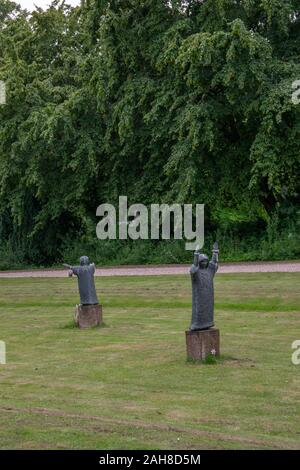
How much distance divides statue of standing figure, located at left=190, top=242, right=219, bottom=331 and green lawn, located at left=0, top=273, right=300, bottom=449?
0.60m

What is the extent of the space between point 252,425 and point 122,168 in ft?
77.2

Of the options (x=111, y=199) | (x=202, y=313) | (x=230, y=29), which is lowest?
(x=202, y=313)

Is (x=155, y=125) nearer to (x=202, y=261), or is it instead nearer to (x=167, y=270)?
(x=167, y=270)

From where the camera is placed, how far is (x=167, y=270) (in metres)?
25.1

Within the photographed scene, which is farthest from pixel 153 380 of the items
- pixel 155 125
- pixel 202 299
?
pixel 155 125

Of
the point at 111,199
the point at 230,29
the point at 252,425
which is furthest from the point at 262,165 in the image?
the point at 252,425

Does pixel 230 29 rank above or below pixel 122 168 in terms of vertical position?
above

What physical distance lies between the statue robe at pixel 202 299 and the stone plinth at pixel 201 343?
11 cm

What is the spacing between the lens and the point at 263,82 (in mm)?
25438

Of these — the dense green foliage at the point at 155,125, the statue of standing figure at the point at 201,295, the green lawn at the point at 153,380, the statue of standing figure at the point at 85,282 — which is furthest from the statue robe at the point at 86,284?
the dense green foliage at the point at 155,125

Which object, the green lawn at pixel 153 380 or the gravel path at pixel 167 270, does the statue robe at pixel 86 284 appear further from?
the gravel path at pixel 167 270

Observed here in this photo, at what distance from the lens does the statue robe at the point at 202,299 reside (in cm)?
1133

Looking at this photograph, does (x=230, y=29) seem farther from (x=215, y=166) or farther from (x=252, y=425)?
(x=252, y=425)

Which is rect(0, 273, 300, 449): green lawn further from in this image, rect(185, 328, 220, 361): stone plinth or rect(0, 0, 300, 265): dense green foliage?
rect(0, 0, 300, 265): dense green foliage
